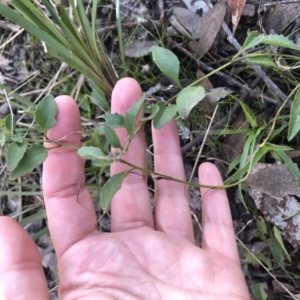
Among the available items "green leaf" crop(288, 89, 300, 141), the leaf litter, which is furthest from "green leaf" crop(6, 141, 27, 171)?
"green leaf" crop(288, 89, 300, 141)

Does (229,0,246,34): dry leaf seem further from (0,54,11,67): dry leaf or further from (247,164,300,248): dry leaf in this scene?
(0,54,11,67): dry leaf

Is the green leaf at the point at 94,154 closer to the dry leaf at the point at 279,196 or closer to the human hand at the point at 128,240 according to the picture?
the human hand at the point at 128,240

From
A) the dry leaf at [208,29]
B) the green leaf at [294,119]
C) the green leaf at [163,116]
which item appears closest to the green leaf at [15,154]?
the green leaf at [163,116]

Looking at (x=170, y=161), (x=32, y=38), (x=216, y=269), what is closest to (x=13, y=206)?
(x=32, y=38)

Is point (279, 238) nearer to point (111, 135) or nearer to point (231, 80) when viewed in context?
point (231, 80)

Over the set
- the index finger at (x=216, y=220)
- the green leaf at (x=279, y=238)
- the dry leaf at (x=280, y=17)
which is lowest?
the green leaf at (x=279, y=238)
